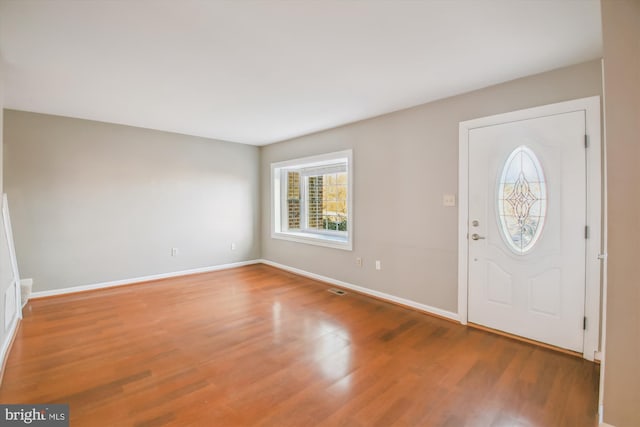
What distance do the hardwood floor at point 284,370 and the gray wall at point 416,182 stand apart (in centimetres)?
52

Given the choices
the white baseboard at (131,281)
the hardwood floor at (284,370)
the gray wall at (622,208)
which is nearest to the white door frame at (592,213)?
the hardwood floor at (284,370)

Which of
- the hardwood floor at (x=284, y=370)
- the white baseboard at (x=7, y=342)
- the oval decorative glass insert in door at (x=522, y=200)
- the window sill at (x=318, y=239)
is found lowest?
the hardwood floor at (x=284, y=370)

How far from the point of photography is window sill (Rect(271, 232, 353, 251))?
4.44 metres

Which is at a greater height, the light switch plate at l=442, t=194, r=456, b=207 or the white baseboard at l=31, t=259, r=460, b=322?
the light switch plate at l=442, t=194, r=456, b=207

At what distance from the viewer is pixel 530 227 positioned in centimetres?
265

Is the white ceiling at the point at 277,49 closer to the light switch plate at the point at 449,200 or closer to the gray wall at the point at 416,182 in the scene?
the gray wall at the point at 416,182

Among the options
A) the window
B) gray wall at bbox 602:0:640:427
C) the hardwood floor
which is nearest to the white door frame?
the hardwood floor

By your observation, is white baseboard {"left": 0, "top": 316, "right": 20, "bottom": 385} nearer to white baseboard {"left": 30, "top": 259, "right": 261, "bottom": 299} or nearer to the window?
white baseboard {"left": 30, "top": 259, "right": 261, "bottom": 299}

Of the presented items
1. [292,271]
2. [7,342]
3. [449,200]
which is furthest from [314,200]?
[7,342]

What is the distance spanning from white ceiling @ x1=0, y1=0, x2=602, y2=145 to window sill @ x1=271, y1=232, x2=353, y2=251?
2.00 metres

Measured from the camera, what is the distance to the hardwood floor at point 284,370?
69.4 inches

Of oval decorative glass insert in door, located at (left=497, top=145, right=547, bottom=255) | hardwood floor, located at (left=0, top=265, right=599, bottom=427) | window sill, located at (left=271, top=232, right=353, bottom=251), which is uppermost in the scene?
oval decorative glass insert in door, located at (left=497, top=145, right=547, bottom=255)

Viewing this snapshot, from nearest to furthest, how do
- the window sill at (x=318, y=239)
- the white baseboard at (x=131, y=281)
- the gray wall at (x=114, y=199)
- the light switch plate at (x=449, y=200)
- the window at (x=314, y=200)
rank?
the light switch plate at (x=449, y=200) < the gray wall at (x=114, y=199) < the white baseboard at (x=131, y=281) < the window sill at (x=318, y=239) < the window at (x=314, y=200)

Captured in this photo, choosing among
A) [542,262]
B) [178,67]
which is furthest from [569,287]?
[178,67]
